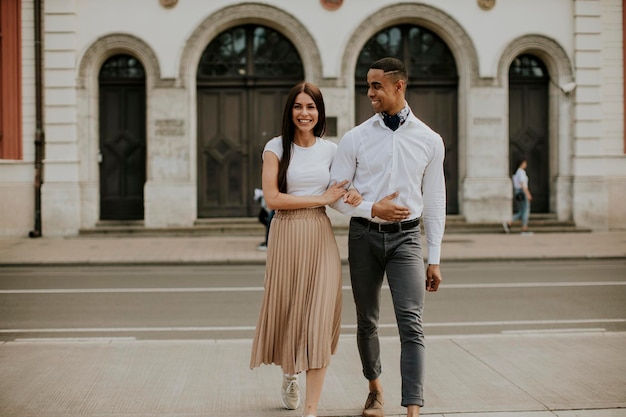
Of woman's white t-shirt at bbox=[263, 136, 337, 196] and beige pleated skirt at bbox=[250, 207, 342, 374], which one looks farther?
woman's white t-shirt at bbox=[263, 136, 337, 196]

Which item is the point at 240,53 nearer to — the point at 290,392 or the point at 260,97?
the point at 260,97

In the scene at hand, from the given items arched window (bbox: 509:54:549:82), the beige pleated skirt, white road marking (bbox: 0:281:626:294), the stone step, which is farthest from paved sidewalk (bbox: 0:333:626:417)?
arched window (bbox: 509:54:549:82)

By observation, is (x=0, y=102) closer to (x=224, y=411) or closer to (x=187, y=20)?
(x=187, y=20)

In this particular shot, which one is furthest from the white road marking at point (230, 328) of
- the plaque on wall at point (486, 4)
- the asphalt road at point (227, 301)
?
the plaque on wall at point (486, 4)

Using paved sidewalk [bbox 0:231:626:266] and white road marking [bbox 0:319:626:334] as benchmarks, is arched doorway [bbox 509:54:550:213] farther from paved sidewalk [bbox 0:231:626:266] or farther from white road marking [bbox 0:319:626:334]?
white road marking [bbox 0:319:626:334]

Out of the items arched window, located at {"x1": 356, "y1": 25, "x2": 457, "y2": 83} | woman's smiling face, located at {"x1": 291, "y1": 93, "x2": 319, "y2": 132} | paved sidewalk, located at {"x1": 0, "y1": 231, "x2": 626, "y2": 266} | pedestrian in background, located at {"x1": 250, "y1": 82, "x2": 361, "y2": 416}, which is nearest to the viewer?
pedestrian in background, located at {"x1": 250, "y1": 82, "x2": 361, "y2": 416}

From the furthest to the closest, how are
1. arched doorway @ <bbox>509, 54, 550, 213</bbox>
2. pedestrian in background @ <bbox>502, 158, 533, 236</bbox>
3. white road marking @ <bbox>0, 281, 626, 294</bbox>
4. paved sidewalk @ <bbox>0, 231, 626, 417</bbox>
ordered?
arched doorway @ <bbox>509, 54, 550, 213</bbox> < pedestrian in background @ <bbox>502, 158, 533, 236</bbox> < white road marking @ <bbox>0, 281, 626, 294</bbox> < paved sidewalk @ <bbox>0, 231, 626, 417</bbox>

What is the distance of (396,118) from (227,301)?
5.72 meters

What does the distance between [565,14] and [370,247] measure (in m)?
17.2

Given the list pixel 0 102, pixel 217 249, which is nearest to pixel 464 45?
pixel 217 249

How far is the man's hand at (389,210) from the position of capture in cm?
465

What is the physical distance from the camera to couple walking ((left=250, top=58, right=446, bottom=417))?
4711 millimetres

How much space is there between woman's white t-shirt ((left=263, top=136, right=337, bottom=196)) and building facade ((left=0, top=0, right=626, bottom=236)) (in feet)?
47.9

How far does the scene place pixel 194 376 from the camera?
5.85m
